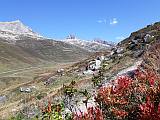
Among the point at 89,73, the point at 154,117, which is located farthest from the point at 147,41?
the point at 154,117

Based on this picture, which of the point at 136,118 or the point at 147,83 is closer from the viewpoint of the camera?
the point at 136,118

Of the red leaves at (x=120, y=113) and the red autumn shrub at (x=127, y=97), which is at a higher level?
the red autumn shrub at (x=127, y=97)

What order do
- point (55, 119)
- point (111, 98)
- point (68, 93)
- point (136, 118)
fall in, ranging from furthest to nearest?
point (68, 93)
point (55, 119)
point (111, 98)
point (136, 118)

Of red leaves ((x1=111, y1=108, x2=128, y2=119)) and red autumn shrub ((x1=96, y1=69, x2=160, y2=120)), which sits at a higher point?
red autumn shrub ((x1=96, y1=69, x2=160, y2=120))

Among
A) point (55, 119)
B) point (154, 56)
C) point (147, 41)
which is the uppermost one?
point (147, 41)

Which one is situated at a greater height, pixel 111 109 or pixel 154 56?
pixel 154 56

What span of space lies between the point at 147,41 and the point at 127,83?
40404 mm

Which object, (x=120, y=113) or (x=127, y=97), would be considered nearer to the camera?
(x=120, y=113)

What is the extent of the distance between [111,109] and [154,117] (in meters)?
2.33

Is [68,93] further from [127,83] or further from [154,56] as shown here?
[127,83]

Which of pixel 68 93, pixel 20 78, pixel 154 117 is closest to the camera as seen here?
pixel 154 117

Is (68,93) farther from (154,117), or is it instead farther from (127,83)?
(154,117)

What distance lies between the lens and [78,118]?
9.73 metres

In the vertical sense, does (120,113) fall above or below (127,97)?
below
